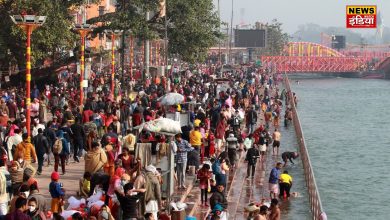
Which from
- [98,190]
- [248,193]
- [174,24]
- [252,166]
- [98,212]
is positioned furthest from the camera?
[174,24]

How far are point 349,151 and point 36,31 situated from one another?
26.1 m

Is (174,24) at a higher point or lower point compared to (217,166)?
higher

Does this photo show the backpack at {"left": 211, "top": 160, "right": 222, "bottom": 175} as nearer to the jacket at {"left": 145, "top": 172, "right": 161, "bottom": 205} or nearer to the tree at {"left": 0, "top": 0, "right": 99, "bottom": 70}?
the jacket at {"left": 145, "top": 172, "right": 161, "bottom": 205}

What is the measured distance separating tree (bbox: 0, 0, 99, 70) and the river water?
48.1 feet

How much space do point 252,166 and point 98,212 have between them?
13.9 metres

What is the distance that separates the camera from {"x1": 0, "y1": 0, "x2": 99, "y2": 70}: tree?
1738 inches

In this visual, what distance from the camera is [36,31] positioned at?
4391 centimetres

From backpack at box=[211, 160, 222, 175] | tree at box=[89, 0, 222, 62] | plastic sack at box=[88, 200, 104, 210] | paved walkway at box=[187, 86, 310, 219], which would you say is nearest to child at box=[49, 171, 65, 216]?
plastic sack at box=[88, 200, 104, 210]

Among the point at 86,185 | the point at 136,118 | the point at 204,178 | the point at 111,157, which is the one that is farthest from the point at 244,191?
the point at 86,185

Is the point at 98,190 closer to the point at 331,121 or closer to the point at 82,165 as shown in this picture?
the point at 82,165

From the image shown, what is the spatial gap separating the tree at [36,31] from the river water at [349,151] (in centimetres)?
1466

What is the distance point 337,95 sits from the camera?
13388 centimetres

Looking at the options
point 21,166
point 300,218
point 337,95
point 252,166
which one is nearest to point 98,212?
point 21,166

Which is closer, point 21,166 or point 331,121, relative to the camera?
point 21,166
